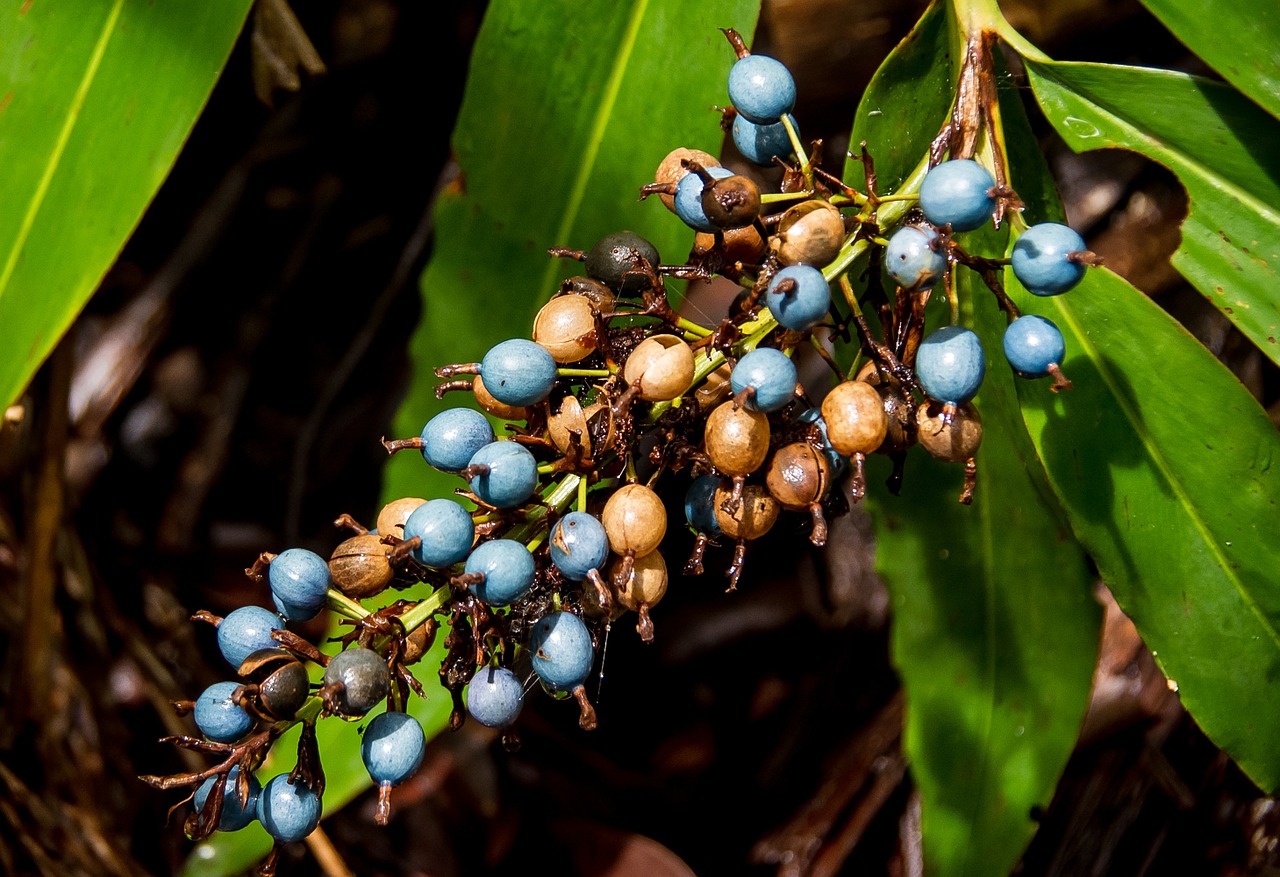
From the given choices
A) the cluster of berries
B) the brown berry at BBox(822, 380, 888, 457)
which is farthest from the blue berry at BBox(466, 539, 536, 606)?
the brown berry at BBox(822, 380, 888, 457)

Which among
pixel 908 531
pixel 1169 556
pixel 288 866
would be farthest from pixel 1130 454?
pixel 288 866

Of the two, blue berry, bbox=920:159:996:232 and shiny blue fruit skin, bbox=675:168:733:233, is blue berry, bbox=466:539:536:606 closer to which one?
shiny blue fruit skin, bbox=675:168:733:233

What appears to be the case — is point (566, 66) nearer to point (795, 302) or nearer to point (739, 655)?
point (795, 302)

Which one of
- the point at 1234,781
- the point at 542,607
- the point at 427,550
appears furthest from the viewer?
the point at 1234,781

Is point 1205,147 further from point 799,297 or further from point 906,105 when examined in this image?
point 799,297

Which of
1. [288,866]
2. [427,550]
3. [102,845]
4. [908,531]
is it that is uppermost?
[427,550]
